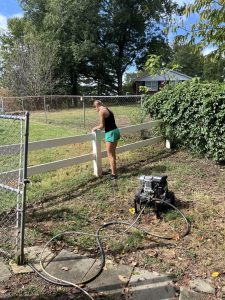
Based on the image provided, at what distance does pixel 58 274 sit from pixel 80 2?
29606mm

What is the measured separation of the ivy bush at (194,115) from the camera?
7.26m

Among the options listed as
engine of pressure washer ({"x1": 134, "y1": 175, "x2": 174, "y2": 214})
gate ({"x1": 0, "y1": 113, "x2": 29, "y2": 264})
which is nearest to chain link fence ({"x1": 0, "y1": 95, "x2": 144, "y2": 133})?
gate ({"x1": 0, "y1": 113, "x2": 29, "y2": 264})

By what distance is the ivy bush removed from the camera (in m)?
7.26

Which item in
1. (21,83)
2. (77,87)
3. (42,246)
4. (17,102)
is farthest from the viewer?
(77,87)

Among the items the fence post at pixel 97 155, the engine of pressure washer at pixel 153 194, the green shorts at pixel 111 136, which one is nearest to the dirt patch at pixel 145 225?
the engine of pressure washer at pixel 153 194

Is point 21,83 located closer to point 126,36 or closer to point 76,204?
point 126,36

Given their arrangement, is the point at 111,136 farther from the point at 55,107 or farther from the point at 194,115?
the point at 55,107

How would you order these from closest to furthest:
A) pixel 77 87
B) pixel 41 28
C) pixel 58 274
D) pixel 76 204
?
1. pixel 58 274
2. pixel 76 204
3. pixel 41 28
4. pixel 77 87

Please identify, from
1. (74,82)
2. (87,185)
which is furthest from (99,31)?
(87,185)

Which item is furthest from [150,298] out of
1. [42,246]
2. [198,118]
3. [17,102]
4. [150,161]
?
[17,102]

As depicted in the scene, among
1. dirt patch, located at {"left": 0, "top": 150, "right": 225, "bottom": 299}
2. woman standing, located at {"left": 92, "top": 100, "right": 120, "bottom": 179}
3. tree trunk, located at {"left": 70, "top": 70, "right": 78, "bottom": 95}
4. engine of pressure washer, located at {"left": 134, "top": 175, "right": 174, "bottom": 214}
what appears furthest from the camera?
tree trunk, located at {"left": 70, "top": 70, "right": 78, "bottom": 95}

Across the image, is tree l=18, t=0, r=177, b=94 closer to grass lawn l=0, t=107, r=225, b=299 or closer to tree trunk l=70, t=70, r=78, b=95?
tree trunk l=70, t=70, r=78, b=95

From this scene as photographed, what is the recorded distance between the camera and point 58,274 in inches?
127

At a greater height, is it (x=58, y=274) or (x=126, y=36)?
(x=126, y=36)
